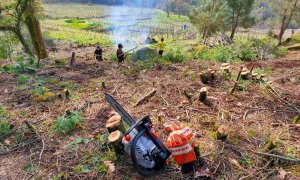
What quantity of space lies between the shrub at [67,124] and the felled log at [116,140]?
2.79 feet

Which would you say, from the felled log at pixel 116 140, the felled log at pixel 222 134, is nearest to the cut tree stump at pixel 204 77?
the felled log at pixel 222 134

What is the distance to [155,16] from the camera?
145 feet

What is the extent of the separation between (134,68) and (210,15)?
13.9 m

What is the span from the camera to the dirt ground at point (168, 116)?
8.34 ft

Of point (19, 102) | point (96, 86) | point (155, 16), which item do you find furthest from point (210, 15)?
point (155, 16)

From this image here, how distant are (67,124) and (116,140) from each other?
102 cm

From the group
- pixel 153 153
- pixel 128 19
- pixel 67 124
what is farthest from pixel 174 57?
pixel 128 19

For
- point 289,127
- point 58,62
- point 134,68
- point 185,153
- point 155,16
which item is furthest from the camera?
point 155,16

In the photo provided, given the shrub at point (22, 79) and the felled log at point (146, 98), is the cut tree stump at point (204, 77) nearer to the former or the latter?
the felled log at point (146, 98)

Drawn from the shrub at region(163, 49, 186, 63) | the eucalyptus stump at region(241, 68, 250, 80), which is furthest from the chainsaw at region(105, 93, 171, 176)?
the shrub at region(163, 49, 186, 63)

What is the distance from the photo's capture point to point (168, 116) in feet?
11.6

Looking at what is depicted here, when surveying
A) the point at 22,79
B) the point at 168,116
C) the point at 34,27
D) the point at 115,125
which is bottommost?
the point at 168,116

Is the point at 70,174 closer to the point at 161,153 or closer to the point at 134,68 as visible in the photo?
the point at 161,153

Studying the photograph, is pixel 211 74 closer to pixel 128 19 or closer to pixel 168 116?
pixel 168 116
